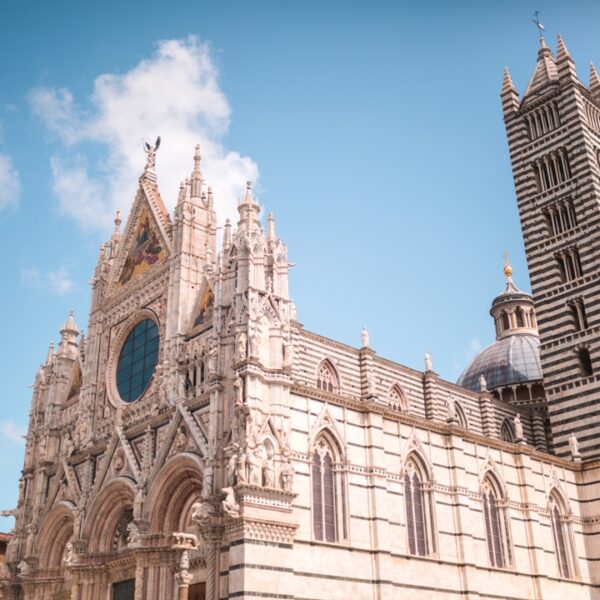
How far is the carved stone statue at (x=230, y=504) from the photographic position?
1950 cm

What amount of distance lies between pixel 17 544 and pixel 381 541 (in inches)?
568

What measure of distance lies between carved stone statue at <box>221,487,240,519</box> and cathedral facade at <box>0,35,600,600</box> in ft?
0.17

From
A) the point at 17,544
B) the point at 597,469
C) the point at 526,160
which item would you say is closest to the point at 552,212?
the point at 526,160

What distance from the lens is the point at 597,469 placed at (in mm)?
30797

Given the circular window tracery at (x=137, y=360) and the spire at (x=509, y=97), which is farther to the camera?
the spire at (x=509, y=97)

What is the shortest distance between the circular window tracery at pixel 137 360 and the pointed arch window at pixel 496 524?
11.8 meters

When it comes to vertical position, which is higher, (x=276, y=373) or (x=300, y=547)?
(x=276, y=373)

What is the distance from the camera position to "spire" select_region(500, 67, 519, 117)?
39169mm

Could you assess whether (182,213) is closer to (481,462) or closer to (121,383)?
(121,383)

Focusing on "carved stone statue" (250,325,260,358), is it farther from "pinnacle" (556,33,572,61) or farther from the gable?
"pinnacle" (556,33,572,61)

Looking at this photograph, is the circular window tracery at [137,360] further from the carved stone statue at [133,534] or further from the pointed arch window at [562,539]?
the pointed arch window at [562,539]

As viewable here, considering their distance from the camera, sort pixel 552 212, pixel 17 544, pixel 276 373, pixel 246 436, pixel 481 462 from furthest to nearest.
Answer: pixel 552 212 < pixel 17 544 < pixel 481 462 < pixel 276 373 < pixel 246 436

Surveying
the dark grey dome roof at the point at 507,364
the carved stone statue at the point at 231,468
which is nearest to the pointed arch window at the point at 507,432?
the dark grey dome roof at the point at 507,364

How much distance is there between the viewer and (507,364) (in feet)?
145
